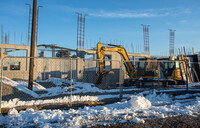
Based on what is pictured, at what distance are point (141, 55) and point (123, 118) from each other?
28969 mm

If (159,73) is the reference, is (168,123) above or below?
below

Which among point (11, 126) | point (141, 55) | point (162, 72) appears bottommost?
point (11, 126)

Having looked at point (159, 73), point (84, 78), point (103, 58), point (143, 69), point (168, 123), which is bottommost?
point (168, 123)

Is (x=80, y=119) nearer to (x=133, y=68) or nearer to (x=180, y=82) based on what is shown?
(x=133, y=68)

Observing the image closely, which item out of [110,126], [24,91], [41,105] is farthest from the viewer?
[24,91]

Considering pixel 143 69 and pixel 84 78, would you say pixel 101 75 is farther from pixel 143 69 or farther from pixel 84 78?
pixel 84 78

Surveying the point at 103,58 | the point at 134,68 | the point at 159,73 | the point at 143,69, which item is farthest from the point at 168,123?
the point at 134,68

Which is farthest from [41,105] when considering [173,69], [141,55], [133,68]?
[141,55]

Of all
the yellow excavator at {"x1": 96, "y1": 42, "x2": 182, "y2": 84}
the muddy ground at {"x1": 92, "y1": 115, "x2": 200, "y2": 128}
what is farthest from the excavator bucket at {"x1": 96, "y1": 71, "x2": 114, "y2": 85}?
the muddy ground at {"x1": 92, "y1": 115, "x2": 200, "y2": 128}

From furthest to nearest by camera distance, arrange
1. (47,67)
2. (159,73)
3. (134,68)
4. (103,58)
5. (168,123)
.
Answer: (47,67), (134,68), (103,58), (159,73), (168,123)

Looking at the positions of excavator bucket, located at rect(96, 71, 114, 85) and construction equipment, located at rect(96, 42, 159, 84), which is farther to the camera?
construction equipment, located at rect(96, 42, 159, 84)

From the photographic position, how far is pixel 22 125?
5.11m

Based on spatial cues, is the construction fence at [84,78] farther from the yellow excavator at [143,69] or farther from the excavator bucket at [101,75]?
the excavator bucket at [101,75]

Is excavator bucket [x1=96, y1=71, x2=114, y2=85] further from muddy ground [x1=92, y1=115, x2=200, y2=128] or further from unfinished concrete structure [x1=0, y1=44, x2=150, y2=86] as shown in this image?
muddy ground [x1=92, y1=115, x2=200, y2=128]
